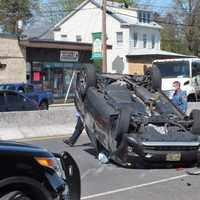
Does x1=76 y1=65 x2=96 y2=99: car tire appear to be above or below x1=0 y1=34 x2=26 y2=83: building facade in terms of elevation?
above

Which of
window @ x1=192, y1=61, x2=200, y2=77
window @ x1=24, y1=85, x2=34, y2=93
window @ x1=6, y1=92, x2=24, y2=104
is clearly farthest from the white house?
window @ x1=6, y1=92, x2=24, y2=104

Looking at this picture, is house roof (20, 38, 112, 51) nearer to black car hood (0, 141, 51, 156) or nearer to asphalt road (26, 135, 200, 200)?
asphalt road (26, 135, 200, 200)

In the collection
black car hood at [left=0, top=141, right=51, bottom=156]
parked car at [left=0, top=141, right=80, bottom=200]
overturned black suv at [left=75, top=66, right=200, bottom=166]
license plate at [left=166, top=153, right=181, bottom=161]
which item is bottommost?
license plate at [left=166, top=153, right=181, bottom=161]

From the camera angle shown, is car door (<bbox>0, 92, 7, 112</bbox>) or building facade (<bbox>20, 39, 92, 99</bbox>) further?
building facade (<bbox>20, 39, 92, 99</bbox>)

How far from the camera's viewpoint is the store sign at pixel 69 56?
51.2m

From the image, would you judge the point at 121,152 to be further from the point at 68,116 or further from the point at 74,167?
the point at 68,116

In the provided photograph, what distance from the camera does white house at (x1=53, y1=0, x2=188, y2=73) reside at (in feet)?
222

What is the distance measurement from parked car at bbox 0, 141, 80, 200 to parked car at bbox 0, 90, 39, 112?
15640 millimetres

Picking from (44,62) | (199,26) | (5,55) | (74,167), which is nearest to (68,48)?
(44,62)

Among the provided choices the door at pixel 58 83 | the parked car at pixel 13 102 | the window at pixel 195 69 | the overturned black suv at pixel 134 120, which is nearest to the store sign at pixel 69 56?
the door at pixel 58 83

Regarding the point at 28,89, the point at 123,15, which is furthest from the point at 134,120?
the point at 123,15

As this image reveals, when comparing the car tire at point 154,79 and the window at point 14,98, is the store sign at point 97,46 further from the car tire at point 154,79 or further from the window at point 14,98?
the car tire at point 154,79

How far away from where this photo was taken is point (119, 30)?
71438 mm

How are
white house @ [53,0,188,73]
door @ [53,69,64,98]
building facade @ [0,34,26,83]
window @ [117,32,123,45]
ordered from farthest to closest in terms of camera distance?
window @ [117,32,123,45], white house @ [53,0,188,73], door @ [53,69,64,98], building facade @ [0,34,26,83]
